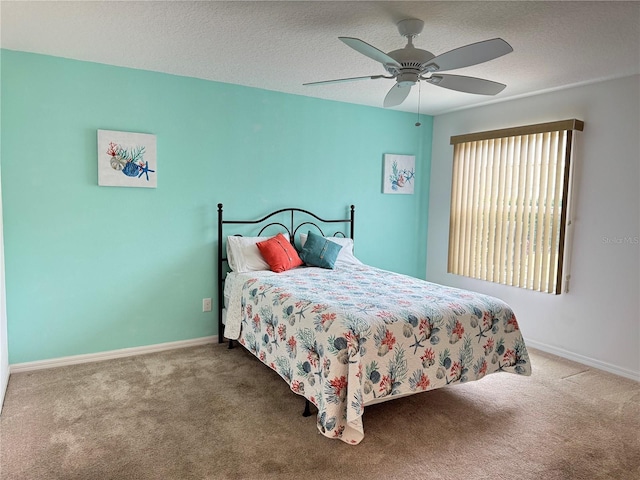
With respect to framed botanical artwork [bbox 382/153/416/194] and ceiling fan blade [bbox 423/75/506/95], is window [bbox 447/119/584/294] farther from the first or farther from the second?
ceiling fan blade [bbox 423/75/506/95]

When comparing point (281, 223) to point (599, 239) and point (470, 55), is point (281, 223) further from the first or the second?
point (599, 239)

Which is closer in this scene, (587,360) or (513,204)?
(587,360)

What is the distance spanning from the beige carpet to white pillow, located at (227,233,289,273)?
87cm

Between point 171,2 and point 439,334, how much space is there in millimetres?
2421

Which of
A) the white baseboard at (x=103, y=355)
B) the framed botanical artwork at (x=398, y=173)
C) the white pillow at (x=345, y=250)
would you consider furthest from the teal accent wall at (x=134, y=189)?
the framed botanical artwork at (x=398, y=173)

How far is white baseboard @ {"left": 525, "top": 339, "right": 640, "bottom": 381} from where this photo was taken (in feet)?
11.8

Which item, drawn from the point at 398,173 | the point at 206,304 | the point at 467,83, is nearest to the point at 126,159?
the point at 206,304

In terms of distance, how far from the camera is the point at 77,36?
2.91 meters

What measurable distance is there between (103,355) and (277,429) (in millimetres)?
1852

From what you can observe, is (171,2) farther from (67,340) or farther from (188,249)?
(67,340)

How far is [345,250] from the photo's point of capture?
4555 mm

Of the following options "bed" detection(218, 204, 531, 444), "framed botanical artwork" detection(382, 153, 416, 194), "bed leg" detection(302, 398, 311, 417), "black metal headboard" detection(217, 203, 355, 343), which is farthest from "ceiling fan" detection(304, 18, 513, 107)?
"framed botanical artwork" detection(382, 153, 416, 194)

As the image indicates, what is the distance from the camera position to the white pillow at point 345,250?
443 centimetres

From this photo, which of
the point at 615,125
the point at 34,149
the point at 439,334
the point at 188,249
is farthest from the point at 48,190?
the point at 615,125
